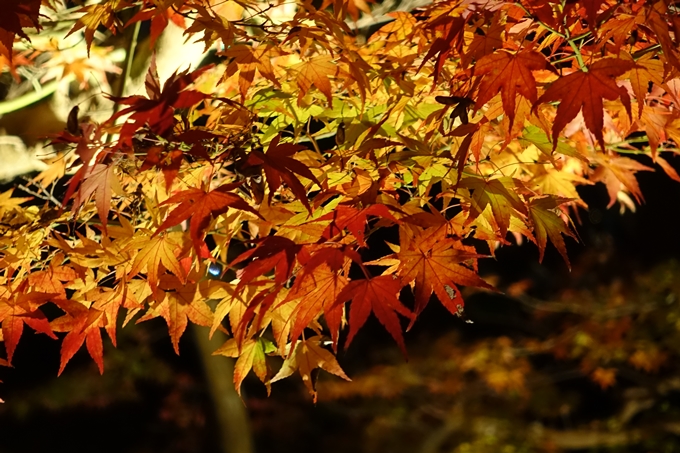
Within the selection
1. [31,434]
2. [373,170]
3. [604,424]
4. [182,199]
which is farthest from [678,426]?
[31,434]

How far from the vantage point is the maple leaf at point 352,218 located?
105cm

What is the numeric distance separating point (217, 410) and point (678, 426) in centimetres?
394

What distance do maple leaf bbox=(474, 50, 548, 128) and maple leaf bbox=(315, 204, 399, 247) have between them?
0.26m

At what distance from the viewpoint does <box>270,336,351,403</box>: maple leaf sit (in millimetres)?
1394

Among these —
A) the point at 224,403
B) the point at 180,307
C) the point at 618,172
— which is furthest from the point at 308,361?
the point at 224,403

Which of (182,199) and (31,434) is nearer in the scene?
(182,199)

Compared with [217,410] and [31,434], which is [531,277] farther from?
[31,434]

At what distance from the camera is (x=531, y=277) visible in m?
6.93

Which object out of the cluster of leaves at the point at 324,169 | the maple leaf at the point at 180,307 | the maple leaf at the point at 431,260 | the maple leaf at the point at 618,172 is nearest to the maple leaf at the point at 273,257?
the cluster of leaves at the point at 324,169

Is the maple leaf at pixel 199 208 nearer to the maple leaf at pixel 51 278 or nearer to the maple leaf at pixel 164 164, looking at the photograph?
the maple leaf at pixel 164 164

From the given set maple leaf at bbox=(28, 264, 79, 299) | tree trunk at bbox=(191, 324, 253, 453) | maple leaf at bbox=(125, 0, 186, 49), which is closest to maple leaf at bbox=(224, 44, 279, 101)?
maple leaf at bbox=(125, 0, 186, 49)

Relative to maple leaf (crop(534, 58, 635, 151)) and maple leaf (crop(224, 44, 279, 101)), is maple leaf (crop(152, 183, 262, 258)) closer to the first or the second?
maple leaf (crop(224, 44, 279, 101))

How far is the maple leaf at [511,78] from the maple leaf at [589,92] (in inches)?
2.7

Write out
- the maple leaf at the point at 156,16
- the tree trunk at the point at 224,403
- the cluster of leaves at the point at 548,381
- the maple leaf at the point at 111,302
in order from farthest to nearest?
the tree trunk at the point at 224,403, the cluster of leaves at the point at 548,381, the maple leaf at the point at 111,302, the maple leaf at the point at 156,16
